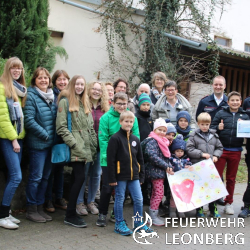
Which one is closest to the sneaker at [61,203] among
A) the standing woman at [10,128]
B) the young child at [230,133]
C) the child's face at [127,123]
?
the standing woman at [10,128]

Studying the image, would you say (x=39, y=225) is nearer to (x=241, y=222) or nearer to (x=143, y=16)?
(x=241, y=222)

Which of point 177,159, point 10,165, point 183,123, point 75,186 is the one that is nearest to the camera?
point 10,165

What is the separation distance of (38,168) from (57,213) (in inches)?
37.2

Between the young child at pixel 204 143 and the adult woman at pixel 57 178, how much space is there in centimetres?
208

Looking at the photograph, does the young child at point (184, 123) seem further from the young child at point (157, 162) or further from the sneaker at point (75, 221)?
the sneaker at point (75, 221)

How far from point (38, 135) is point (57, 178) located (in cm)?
107

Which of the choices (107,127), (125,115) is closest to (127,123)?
(125,115)

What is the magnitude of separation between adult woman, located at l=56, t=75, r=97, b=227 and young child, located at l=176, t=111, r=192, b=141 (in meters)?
1.46

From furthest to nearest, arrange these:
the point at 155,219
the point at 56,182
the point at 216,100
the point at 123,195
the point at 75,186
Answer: the point at 216,100 < the point at 56,182 < the point at 155,219 < the point at 75,186 < the point at 123,195

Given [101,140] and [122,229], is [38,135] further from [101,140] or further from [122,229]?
[122,229]

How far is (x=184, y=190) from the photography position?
5.02m

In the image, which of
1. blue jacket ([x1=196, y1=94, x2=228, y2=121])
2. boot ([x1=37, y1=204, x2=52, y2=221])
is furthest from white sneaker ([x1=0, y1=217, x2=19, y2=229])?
blue jacket ([x1=196, y1=94, x2=228, y2=121])

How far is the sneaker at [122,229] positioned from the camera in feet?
14.3

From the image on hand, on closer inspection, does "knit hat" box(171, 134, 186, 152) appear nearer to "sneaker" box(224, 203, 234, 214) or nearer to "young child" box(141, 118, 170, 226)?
"young child" box(141, 118, 170, 226)
